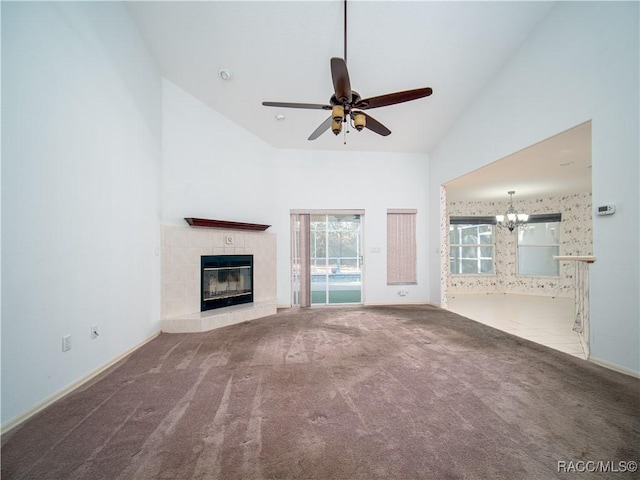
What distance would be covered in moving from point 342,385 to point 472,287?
6654 millimetres

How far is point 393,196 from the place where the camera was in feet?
18.3

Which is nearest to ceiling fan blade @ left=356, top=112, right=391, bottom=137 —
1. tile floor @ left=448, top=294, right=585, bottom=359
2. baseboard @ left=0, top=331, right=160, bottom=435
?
tile floor @ left=448, top=294, right=585, bottom=359

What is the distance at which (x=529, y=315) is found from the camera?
464 cm

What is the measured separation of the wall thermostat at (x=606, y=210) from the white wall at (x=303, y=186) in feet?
10.4

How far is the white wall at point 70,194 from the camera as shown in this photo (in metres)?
1.71

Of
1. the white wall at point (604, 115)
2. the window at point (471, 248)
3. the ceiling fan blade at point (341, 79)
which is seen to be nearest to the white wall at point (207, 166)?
the ceiling fan blade at point (341, 79)

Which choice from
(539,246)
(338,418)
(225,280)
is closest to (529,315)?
(539,246)

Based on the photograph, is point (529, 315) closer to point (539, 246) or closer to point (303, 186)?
point (539, 246)

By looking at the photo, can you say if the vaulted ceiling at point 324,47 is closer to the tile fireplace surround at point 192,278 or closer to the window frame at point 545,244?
the tile fireplace surround at point 192,278

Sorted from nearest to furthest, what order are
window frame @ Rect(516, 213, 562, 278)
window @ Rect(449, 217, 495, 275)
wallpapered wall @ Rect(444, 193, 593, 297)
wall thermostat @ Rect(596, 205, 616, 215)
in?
wall thermostat @ Rect(596, 205, 616, 215) → wallpapered wall @ Rect(444, 193, 593, 297) → window frame @ Rect(516, 213, 562, 278) → window @ Rect(449, 217, 495, 275)

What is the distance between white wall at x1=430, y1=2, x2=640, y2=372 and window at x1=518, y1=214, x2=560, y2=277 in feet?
16.8

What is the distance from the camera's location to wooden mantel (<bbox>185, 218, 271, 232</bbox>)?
379 centimetres

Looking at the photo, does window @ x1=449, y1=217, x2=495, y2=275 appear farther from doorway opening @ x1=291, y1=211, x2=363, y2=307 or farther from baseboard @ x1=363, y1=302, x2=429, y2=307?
doorway opening @ x1=291, y1=211, x2=363, y2=307

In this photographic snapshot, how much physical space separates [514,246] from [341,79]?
25.0ft
